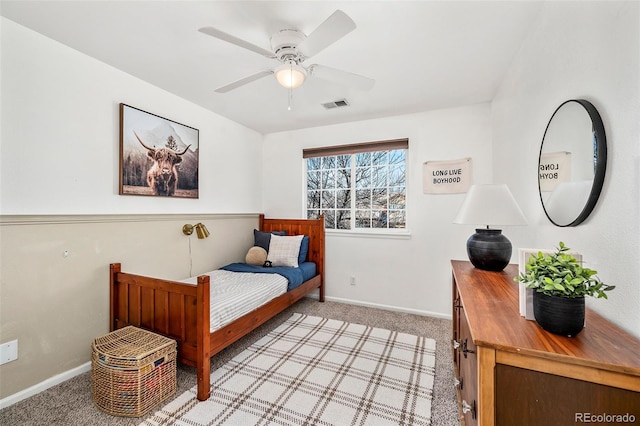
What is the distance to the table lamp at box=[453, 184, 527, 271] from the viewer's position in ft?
4.67

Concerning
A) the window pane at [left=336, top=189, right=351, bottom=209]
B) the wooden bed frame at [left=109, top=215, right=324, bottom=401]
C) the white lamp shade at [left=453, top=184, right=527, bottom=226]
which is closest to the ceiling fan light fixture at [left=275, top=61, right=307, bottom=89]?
the white lamp shade at [left=453, top=184, right=527, bottom=226]

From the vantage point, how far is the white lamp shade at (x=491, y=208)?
1416mm

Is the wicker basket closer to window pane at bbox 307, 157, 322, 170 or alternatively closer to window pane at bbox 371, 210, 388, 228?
window pane at bbox 371, 210, 388, 228

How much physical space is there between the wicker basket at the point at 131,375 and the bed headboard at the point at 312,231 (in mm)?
2055

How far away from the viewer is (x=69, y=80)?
6.28ft

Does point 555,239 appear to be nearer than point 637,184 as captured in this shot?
No

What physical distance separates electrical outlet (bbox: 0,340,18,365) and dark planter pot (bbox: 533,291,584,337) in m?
2.79

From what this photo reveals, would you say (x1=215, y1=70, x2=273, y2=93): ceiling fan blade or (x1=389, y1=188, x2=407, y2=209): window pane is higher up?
(x1=215, y1=70, x2=273, y2=93): ceiling fan blade

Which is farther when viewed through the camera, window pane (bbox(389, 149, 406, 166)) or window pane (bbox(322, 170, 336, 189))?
window pane (bbox(322, 170, 336, 189))

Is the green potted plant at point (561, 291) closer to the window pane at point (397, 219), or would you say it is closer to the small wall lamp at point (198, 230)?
the window pane at point (397, 219)

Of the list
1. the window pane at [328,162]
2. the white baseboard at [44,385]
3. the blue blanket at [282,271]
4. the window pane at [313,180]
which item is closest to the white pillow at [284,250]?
the blue blanket at [282,271]

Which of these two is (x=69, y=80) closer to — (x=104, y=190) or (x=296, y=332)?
(x=104, y=190)

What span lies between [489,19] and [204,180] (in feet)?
9.53

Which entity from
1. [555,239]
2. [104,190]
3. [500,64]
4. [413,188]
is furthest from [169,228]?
[500,64]
